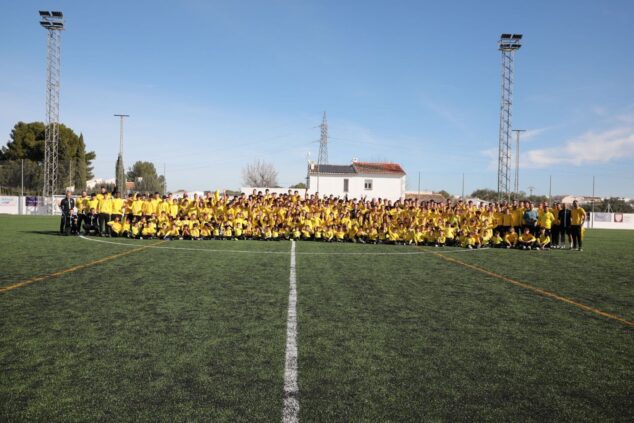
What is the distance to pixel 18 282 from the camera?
23.7ft

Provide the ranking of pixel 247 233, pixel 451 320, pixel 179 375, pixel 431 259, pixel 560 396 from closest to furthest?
pixel 560 396 → pixel 179 375 → pixel 451 320 → pixel 431 259 → pixel 247 233

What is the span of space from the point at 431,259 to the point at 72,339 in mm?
8990

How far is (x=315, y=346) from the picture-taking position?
14.3 ft

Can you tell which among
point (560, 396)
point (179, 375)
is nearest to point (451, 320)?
point (560, 396)

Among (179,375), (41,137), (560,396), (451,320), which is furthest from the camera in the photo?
(41,137)

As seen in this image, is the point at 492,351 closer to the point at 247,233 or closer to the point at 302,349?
the point at 302,349

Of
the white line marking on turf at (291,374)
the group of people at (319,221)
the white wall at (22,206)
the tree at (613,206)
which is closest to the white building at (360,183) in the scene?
the tree at (613,206)

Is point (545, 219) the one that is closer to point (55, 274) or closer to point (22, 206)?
point (55, 274)

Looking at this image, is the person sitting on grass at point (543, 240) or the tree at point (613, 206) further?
the tree at point (613, 206)

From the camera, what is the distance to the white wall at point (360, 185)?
53.3m

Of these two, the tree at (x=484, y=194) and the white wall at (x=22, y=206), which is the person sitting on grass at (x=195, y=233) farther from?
the tree at (x=484, y=194)

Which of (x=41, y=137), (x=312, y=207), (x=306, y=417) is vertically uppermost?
(x=41, y=137)

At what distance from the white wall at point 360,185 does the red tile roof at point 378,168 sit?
0.93 metres

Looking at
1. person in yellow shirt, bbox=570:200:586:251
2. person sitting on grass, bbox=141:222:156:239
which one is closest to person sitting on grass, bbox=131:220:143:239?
person sitting on grass, bbox=141:222:156:239
